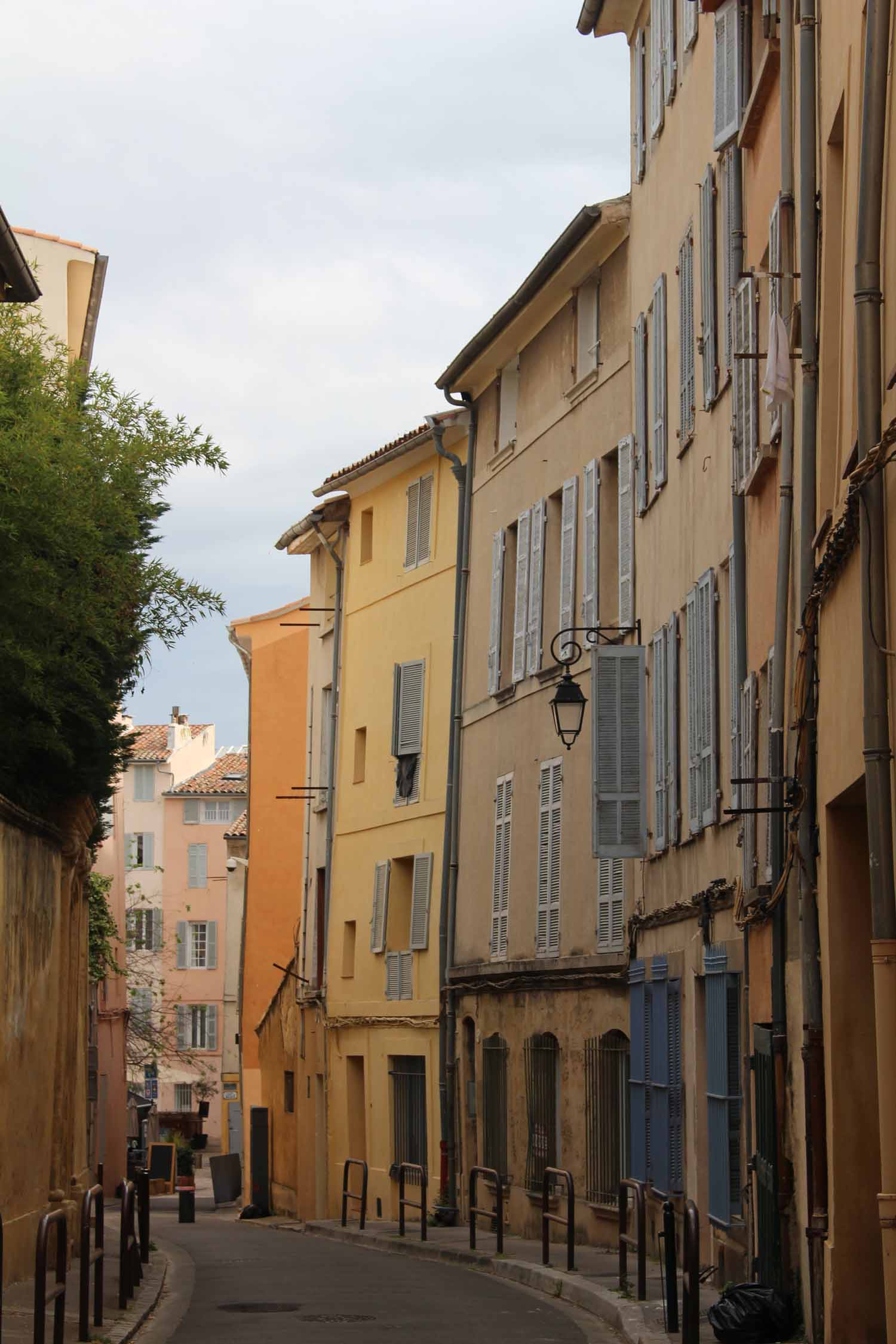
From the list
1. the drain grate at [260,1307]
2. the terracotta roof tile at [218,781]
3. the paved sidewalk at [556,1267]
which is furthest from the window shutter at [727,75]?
the terracotta roof tile at [218,781]

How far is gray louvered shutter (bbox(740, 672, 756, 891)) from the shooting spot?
1280 cm

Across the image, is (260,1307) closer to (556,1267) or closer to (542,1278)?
(542,1278)

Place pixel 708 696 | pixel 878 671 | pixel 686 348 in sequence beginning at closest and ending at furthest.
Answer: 1. pixel 878 671
2. pixel 708 696
3. pixel 686 348

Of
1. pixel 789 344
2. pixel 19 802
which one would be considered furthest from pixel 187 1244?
pixel 789 344

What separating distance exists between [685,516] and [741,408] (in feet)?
9.96

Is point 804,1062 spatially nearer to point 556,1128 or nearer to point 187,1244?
point 556,1128

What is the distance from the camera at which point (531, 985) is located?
22.0m

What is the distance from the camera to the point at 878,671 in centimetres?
834

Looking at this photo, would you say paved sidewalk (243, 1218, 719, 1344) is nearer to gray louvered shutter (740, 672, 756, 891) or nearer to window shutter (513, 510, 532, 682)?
gray louvered shutter (740, 672, 756, 891)

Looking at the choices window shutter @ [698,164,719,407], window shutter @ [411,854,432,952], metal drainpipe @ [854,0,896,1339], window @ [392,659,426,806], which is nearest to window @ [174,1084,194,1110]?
window @ [392,659,426,806]

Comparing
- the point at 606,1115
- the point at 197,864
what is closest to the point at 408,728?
the point at 606,1115

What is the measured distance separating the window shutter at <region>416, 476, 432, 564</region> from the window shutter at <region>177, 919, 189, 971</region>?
51089 millimetres

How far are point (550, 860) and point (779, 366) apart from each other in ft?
38.1

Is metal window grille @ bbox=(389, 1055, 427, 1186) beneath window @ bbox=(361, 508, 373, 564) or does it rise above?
beneath
